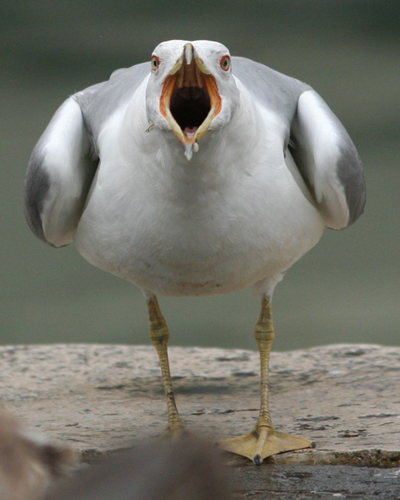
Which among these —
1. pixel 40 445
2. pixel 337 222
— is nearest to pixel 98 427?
pixel 337 222

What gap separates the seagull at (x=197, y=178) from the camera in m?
2.76

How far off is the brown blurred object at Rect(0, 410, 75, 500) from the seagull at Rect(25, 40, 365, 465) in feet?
3.87

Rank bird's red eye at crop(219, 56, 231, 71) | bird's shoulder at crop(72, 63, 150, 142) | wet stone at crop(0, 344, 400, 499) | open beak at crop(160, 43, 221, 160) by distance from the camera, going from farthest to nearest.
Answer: bird's shoulder at crop(72, 63, 150, 142) < wet stone at crop(0, 344, 400, 499) < bird's red eye at crop(219, 56, 231, 71) < open beak at crop(160, 43, 221, 160)

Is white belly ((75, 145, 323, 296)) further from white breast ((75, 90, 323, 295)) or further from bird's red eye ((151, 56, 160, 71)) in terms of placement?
bird's red eye ((151, 56, 160, 71))

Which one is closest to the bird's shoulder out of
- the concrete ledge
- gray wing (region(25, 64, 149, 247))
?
gray wing (region(25, 64, 149, 247))

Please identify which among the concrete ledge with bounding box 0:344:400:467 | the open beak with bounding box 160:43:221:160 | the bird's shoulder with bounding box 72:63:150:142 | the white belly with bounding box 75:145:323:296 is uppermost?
the bird's shoulder with bounding box 72:63:150:142

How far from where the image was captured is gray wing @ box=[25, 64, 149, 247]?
334 centimetres

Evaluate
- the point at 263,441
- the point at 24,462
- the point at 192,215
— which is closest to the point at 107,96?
the point at 192,215

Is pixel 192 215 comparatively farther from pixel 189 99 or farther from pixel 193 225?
pixel 189 99

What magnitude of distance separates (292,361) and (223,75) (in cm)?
224

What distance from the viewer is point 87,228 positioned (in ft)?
10.9

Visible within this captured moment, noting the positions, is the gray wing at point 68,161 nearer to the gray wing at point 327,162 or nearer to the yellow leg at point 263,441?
the gray wing at point 327,162

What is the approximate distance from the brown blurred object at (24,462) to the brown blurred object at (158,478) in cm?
5

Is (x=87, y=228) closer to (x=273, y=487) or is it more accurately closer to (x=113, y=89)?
(x=113, y=89)
